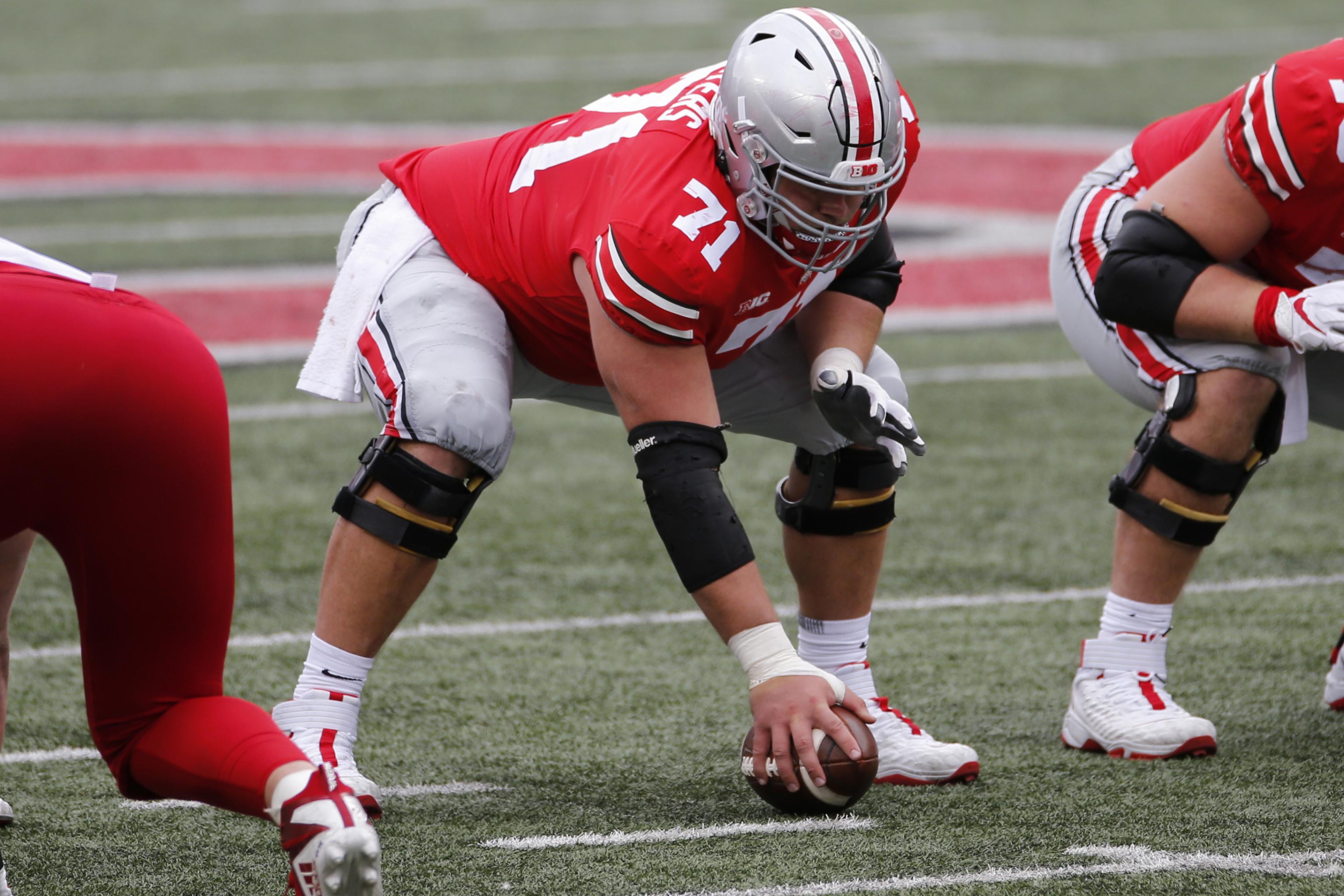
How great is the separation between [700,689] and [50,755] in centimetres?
136

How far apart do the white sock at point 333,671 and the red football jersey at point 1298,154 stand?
1867 mm

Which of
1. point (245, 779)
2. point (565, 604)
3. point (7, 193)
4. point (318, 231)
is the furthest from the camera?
point (7, 193)

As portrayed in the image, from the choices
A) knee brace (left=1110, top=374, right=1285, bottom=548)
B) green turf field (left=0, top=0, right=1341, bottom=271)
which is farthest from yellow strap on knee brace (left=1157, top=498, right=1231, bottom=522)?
green turf field (left=0, top=0, right=1341, bottom=271)

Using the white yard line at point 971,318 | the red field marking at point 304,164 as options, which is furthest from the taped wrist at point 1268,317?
the red field marking at point 304,164

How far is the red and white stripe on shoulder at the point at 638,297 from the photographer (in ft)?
9.47

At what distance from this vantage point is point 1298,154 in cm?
328

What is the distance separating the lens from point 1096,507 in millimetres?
5426

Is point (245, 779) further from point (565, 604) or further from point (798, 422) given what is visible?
point (565, 604)

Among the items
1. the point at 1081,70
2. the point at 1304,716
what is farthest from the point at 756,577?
the point at 1081,70

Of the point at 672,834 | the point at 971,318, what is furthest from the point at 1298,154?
the point at 971,318

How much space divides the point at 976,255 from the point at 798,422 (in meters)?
5.68

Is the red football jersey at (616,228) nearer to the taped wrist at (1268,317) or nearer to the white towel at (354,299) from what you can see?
the white towel at (354,299)

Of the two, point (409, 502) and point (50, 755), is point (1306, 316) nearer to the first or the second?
point (409, 502)

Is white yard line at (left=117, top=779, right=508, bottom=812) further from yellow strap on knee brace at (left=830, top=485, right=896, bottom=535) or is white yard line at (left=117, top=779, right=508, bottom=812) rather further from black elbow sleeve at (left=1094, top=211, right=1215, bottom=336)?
black elbow sleeve at (left=1094, top=211, right=1215, bottom=336)
